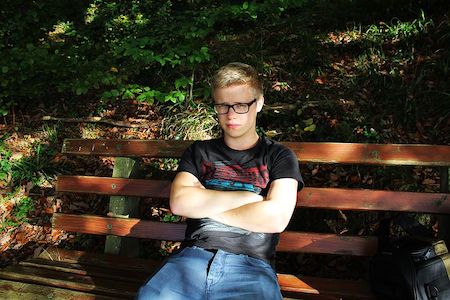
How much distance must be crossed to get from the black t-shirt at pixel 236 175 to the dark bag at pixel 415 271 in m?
0.74

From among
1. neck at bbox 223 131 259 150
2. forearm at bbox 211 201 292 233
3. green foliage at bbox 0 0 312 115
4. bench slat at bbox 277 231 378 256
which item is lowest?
bench slat at bbox 277 231 378 256

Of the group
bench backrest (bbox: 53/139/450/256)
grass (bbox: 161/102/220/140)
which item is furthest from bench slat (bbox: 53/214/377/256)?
grass (bbox: 161/102/220/140)

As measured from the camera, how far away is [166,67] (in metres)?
6.09

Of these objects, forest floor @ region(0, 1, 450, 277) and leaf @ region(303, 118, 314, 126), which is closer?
forest floor @ region(0, 1, 450, 277)

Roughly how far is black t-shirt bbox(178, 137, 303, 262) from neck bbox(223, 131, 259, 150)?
0.03m

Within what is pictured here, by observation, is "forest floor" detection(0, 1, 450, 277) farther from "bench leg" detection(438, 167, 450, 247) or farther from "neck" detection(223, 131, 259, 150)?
"neck" detection(223, 131, 259, 150)

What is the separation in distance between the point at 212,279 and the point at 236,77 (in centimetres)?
137

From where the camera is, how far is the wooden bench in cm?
287

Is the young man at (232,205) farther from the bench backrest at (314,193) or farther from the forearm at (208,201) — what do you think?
the bench backrest at (314,193)

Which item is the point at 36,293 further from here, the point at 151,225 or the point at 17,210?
the point at 17,210

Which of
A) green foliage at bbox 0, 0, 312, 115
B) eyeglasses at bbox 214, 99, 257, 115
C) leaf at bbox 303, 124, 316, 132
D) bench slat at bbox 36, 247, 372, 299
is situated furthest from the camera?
leaf at bbox 303, 124, 316, 132

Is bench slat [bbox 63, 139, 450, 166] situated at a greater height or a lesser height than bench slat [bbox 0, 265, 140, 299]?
greater

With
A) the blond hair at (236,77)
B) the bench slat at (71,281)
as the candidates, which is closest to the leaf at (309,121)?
the blond hair at (236,77)

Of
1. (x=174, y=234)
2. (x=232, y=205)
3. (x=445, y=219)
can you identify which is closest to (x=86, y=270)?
(x=174, y=234)
